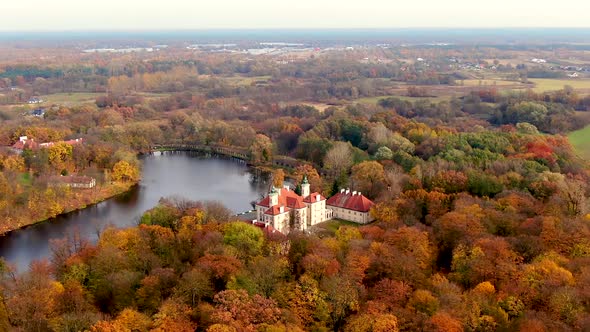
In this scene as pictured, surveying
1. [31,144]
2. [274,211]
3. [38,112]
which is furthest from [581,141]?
[38,112]

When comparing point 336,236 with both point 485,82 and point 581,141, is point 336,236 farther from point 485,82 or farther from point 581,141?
point 485,82

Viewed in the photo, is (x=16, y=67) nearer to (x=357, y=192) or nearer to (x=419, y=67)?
(x=419, y=67)

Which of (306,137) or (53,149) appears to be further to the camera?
(306,137)

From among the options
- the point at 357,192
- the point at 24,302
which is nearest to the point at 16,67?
the point at 357,192

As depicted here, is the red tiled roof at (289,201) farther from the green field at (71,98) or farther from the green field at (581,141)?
the green field at (71,98)

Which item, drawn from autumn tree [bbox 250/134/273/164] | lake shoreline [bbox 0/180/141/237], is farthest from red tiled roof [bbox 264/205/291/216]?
autumn tree [bbox 250/134/273/164]

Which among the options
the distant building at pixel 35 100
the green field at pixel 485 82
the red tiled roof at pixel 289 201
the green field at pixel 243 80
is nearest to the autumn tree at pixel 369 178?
the red tiled roof at pixel 289 201
